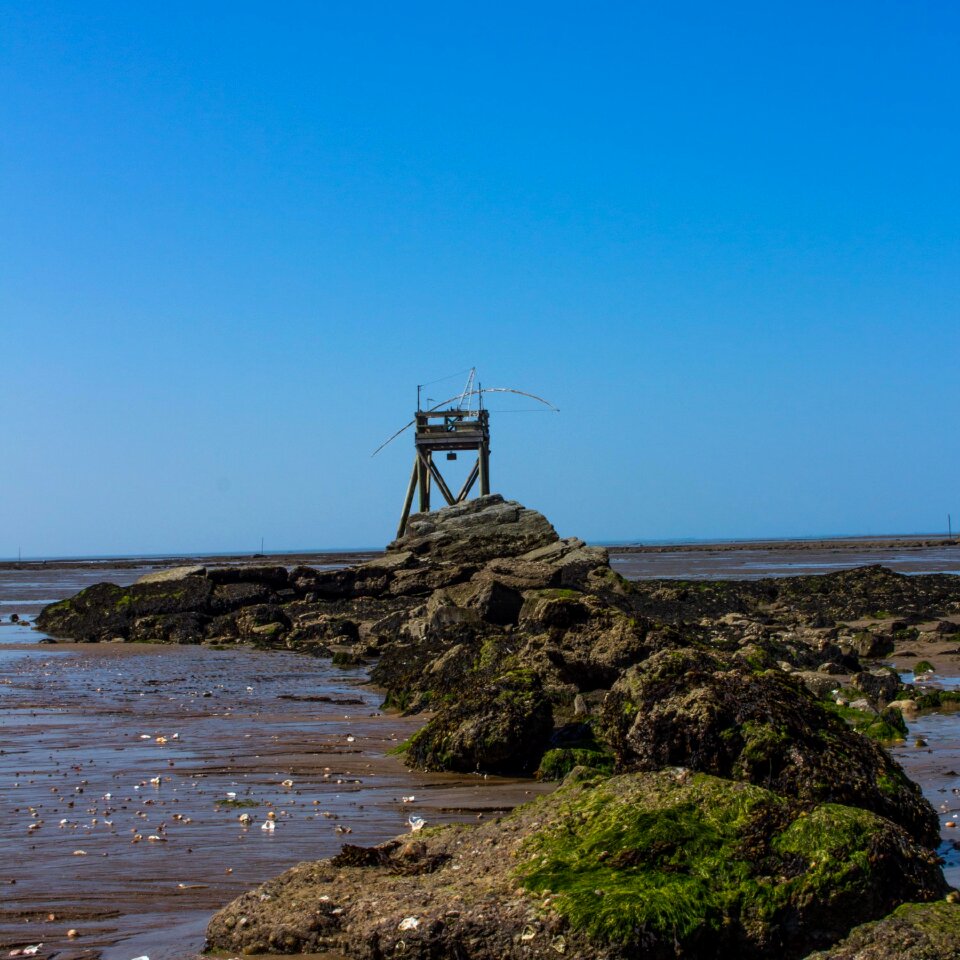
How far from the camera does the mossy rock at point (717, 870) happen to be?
527 centimetres

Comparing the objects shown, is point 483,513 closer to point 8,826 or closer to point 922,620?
point 922,620

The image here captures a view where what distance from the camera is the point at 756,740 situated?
7641mm

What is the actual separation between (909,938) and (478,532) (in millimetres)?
29850

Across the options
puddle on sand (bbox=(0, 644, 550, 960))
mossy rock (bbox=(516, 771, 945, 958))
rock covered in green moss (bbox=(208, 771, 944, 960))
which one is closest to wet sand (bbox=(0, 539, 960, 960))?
puddle on sand (bbox=(0, 644, 550, 960))

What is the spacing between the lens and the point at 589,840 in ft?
19.8

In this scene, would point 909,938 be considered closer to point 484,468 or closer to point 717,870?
point 717,870

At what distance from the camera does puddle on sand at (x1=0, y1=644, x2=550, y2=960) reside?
251 inches

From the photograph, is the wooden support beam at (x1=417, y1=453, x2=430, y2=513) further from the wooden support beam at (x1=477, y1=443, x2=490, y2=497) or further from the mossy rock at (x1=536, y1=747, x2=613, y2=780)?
A: the mossy rock at (x1=536, y1=747, x2=613, y2=780)

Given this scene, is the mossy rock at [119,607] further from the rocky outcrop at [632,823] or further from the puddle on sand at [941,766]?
the puddle on sand at [941,766]

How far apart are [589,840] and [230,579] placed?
91.0 feet

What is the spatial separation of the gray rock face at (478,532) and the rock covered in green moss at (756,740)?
81.6 feet

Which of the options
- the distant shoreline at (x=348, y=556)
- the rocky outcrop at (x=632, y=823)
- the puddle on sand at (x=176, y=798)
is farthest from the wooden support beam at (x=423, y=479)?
the distant shoreline at (x=348, y=556)

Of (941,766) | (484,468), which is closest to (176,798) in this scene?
(941,766)

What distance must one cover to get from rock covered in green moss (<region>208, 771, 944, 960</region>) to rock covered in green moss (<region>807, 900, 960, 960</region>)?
0.69 metres
